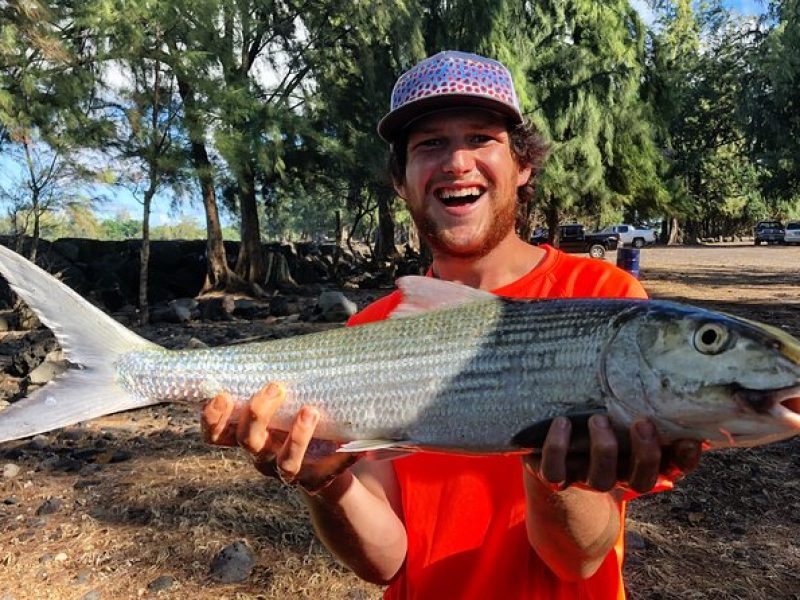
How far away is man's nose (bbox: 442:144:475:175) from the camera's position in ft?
9.62

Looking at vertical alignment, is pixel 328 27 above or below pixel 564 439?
above

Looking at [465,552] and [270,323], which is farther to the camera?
[270,323]

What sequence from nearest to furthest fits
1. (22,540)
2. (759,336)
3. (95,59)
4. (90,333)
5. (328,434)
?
(759,336), (328,434), (90,333), (22,540), (95,59)

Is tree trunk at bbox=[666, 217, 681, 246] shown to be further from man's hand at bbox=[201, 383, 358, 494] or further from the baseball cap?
man's hand at bbox=[201, 383, 358, 494]

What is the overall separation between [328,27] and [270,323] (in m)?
11.8

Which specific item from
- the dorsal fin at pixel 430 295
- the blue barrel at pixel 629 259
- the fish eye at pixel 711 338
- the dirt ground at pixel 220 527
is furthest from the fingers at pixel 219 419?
the blue barrel at pixel 629 259

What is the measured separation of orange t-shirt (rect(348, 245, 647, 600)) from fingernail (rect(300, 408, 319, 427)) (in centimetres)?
55

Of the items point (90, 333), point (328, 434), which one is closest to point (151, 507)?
point (90, 333)

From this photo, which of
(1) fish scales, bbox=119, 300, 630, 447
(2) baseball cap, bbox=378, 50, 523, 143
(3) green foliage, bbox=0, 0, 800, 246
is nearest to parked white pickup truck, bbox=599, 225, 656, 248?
(3) green foliage, bbox=0, 0, 800, 246

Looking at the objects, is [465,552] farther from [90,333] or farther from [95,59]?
[95,59]

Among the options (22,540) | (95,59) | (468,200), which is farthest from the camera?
(95,59)

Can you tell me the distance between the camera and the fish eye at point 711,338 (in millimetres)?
2012

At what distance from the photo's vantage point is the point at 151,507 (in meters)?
5.75

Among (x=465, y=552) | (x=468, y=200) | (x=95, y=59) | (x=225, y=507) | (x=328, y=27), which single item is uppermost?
(x=328, y=27)
